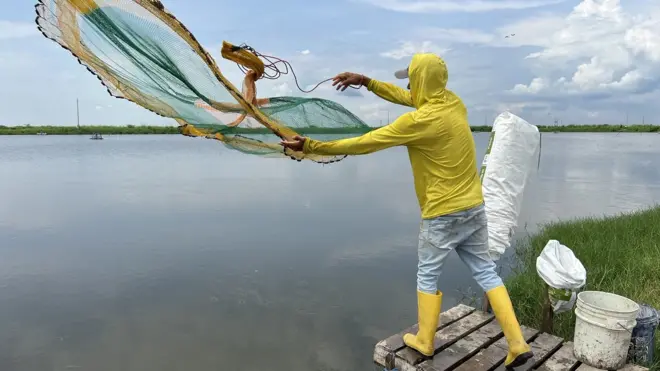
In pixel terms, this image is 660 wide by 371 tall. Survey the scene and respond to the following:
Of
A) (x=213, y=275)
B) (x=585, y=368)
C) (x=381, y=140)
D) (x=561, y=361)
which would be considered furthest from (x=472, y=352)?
(x=213, y=275)

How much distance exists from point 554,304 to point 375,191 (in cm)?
1096

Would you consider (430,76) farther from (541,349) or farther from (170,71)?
(541,349)

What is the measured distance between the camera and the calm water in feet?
17.2

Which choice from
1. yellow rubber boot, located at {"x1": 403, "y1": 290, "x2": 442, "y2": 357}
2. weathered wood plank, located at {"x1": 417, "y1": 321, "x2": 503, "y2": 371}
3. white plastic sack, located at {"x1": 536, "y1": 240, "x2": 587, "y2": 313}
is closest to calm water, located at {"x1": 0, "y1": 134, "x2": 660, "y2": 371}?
weathered wood plank, located at {"x1": 417, "y1": 321, "x2": 503, "y2": 371}

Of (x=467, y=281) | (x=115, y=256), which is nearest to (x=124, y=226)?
(x=115, y=256)

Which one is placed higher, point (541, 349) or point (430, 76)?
point (430, 76)

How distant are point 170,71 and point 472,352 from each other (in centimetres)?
313

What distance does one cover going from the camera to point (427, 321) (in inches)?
131

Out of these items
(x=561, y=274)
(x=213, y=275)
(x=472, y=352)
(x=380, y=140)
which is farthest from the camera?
(x=213, y=275)

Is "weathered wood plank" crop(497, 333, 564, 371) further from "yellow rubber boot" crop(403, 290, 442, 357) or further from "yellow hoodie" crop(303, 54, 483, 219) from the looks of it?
"yellow hoodie" crop(303, 54, 483, 219)

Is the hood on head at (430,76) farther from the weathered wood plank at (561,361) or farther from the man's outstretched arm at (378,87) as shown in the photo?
the weathered wood plank at (561,361)

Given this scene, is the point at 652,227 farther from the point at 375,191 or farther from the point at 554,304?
the point at 375,191

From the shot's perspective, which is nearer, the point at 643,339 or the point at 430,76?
the point at 430,76

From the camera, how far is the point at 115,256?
8.10 m
